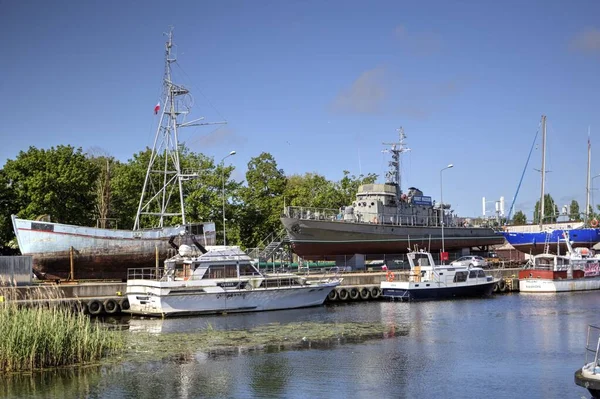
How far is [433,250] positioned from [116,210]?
31623 millimetres

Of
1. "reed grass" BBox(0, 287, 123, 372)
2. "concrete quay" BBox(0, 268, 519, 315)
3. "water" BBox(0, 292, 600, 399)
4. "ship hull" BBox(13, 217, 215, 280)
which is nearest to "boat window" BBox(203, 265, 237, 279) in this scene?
"water" BBox(0, 292, 600, 399)

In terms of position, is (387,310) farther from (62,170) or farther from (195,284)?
(62,170)

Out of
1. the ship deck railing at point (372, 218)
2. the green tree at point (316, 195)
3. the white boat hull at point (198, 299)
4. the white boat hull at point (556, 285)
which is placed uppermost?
the green tree at point (316, 195)

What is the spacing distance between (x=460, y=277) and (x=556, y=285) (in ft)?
30.0

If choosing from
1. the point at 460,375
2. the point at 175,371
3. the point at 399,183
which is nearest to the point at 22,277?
the point at 175,371

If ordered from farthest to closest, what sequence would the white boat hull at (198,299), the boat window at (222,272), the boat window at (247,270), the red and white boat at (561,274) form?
1. the red and white boat at (561,274)
2. the boat window at (247,270)
3. the boat window at (222,272)
4. the white boat hull at (198,299)

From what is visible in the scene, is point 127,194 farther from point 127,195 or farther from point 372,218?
point 372,218

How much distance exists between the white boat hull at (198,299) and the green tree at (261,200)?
1083 inches

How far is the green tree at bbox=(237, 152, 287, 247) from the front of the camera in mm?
70562

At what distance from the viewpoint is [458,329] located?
3597cm

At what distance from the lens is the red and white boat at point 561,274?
181ft

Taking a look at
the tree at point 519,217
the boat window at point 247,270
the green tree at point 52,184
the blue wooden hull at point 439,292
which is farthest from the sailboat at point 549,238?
the tree at point 519,217

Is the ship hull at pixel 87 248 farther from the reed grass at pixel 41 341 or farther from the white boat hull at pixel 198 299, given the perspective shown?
the reed grass at pixel 41 341

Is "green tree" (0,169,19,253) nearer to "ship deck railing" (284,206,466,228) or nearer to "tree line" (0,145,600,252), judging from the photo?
"tree line" (0,145,600,252)
